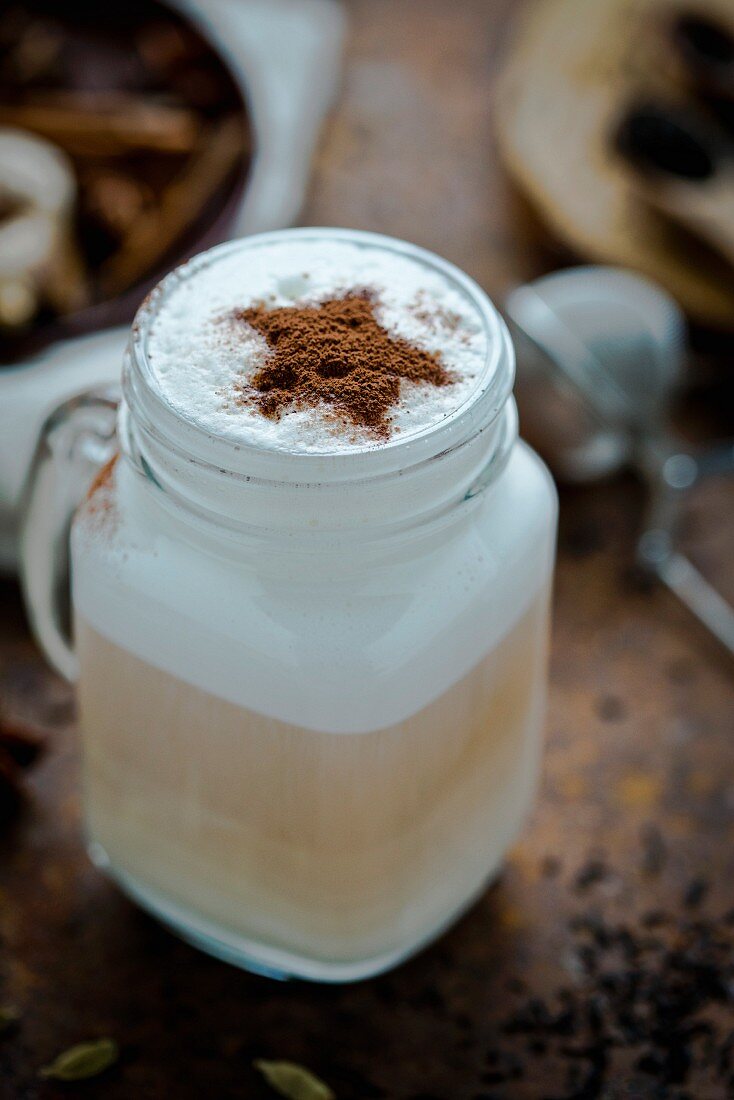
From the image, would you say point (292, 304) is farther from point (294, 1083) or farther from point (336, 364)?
point (294, 1083)

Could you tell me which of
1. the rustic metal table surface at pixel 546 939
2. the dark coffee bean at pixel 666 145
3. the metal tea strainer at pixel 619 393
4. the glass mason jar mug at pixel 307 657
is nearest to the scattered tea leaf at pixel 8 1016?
the rustic metal table surface at pixel 546 939

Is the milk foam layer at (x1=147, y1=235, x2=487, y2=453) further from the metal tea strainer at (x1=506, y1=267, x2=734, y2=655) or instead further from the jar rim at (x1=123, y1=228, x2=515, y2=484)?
the metal tea strainer at (x1=506, y1=267, x2=734, y2=655)

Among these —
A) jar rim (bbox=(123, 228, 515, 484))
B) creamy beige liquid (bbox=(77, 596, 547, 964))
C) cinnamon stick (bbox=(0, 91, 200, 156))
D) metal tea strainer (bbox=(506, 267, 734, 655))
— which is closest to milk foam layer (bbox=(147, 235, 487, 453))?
jar rim (bbox=(123, 228, 515, 484))

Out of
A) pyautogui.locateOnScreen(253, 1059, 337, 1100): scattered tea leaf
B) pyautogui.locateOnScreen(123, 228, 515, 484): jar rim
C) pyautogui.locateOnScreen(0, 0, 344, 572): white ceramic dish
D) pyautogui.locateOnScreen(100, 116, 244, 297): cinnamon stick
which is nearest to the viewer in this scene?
pyautogui.locateOnScreen(123, 228, 515, 484): jar rim

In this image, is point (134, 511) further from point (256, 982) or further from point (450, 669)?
point (256, 982)

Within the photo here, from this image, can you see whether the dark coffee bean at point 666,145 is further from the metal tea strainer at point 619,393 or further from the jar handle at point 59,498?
the jar handle at point 59,498

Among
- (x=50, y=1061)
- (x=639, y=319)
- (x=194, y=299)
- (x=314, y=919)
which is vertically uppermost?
(x=194, y=299)

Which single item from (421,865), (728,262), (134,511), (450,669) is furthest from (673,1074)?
(728,262)
